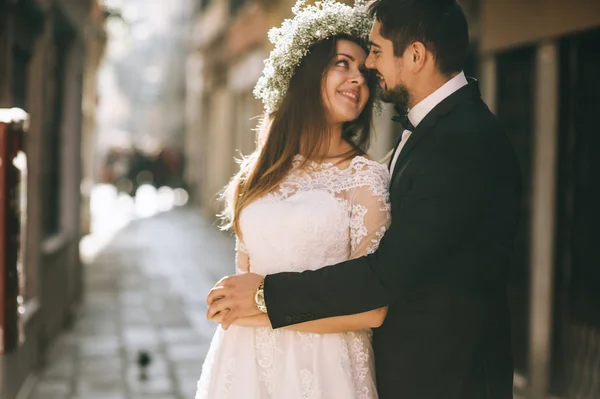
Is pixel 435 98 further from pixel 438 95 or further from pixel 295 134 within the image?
pixel 295 134

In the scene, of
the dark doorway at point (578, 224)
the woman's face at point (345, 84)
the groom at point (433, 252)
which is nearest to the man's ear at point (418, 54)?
the groom at point (433, 252)

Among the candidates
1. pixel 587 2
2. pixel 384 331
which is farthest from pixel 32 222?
pixel 384 331

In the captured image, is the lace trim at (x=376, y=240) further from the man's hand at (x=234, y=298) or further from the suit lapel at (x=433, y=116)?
the man's hand at (x=234, y=298)

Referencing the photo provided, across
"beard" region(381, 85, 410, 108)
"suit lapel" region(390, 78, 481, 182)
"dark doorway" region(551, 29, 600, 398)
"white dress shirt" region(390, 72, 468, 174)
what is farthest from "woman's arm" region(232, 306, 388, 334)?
"dark doorway" region(551, 29, 600, 398)

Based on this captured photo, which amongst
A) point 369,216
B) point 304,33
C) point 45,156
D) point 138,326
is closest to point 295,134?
point 304,33

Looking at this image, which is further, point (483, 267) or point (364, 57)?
point (364, 57)

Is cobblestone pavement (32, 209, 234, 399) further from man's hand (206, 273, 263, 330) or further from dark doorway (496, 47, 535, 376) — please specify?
man's hand (206, 273, 263, 330)

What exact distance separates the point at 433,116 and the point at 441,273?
1.57 feet

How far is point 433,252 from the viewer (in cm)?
261

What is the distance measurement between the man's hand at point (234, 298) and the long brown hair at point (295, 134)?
0.30m

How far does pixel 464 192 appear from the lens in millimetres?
2604

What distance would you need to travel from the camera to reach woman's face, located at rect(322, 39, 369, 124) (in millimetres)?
3102

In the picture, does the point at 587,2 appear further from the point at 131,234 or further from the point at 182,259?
the point at 131,234

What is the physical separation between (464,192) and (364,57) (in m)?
0.77
